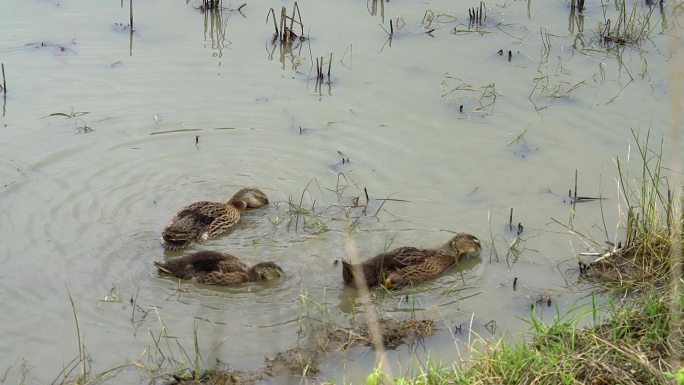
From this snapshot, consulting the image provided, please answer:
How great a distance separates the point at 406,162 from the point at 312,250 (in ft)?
5.00

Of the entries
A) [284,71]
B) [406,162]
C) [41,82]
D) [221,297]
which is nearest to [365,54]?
[284,71]

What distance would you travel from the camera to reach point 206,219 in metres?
8.06

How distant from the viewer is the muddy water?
701 centimetres

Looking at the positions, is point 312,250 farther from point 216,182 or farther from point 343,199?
point 216,182

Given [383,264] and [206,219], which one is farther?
[206,219]

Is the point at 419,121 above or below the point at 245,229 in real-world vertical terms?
above

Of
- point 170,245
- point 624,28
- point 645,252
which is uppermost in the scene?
point 624,28

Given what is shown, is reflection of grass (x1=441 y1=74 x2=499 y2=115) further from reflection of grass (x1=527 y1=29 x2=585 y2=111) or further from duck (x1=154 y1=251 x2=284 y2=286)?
duck (x1=154 y1=251 x2=284 y2=286)

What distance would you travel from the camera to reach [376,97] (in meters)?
10.0

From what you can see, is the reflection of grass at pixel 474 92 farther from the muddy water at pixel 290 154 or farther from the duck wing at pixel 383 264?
the duck wing at pixel 383 264

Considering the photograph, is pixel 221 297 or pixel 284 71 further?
pixel 284 71

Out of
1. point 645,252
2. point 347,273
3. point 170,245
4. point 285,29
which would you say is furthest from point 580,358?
point 285,29

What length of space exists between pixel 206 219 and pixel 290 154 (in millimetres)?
1305

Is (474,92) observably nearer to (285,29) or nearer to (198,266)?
(285,29)
